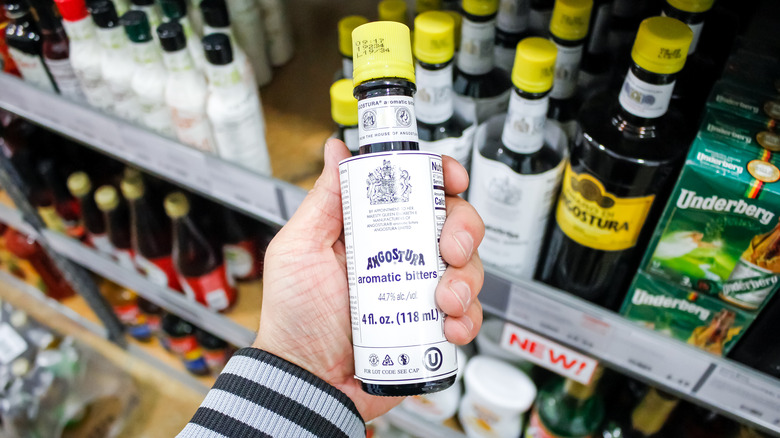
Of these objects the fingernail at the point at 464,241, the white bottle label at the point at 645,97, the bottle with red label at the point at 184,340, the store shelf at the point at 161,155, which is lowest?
the bottle with red label at the point at 184,340

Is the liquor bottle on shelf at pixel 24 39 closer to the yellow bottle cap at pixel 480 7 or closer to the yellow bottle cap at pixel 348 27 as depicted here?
the yellow bottle cap at pixel 348 27

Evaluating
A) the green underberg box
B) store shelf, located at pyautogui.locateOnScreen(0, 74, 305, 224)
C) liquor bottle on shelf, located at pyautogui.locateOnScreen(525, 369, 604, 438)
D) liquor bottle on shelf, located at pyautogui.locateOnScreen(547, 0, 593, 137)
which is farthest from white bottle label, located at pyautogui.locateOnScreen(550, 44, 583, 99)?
liquor bottle on shelf, located at pyautogui.locateOnScreen(525, 369, 604, 438)

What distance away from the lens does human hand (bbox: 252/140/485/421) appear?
0.72 metres

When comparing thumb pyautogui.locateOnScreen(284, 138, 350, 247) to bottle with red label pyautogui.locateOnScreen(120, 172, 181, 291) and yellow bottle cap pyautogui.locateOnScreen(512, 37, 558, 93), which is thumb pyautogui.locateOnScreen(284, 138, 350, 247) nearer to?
yellow bottle cap pyautogui.locateOnScreen(512, 37, 558, 93)

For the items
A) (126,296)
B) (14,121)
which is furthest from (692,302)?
Answer: (14,121)

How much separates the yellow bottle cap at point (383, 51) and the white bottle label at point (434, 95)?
16 cm

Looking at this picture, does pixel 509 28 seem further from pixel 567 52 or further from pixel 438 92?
pixel 438 92

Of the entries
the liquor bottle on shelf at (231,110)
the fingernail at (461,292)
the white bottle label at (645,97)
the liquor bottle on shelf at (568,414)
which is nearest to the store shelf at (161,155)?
the liquor bottle on shelf at (231,110)

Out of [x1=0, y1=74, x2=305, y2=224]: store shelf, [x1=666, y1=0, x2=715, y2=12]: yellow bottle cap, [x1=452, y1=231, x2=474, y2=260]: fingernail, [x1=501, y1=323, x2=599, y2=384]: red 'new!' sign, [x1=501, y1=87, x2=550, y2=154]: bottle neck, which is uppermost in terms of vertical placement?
[x1=666, y1=0, x2=715, y2=12]: yellow bottle cap

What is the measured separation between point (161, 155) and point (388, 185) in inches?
23.9

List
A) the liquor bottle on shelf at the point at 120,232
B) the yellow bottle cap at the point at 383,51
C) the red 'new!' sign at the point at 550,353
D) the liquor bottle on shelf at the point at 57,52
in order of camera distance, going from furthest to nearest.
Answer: the liquor bottle on shelf at the point at 120,232 < the liquor bottle on shelf at the point at 57,52 < the red 'new!' sign at the point at 550,353 < the yellow bottle cap at the point at 383,51

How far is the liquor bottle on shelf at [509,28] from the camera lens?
2.90ft

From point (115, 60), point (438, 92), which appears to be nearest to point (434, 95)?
point (438, 92)

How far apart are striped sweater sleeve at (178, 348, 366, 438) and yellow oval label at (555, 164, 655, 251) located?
39 centimetres
